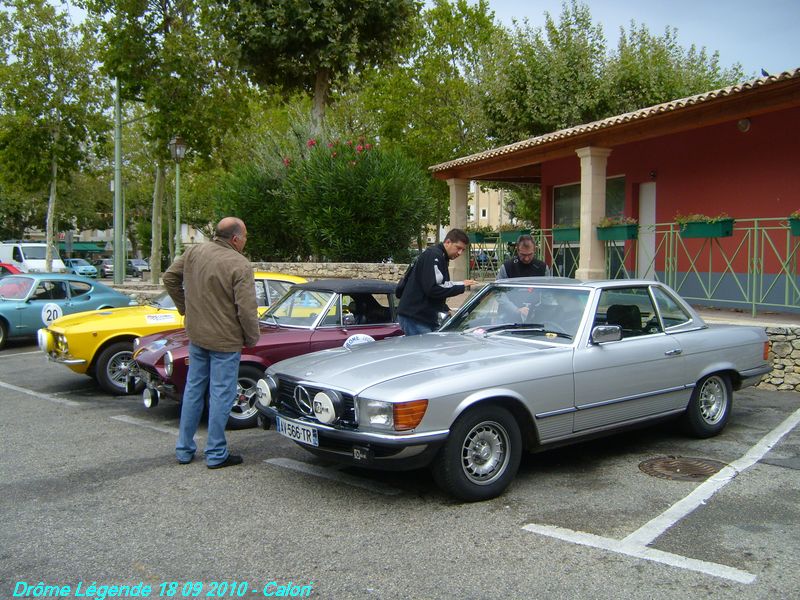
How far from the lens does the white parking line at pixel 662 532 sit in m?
3.52

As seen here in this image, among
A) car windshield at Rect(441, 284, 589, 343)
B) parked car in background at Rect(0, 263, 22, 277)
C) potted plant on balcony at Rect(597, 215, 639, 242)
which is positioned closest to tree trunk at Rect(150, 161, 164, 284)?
parked car in background at Rect(0, 263, 22, 277)

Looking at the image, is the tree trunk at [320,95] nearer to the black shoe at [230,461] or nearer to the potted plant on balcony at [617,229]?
the potted plant on balcony at [617,229]

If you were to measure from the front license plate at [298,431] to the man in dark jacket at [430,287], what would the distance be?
207cm

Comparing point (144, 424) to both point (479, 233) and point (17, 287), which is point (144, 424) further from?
point (479, 233)

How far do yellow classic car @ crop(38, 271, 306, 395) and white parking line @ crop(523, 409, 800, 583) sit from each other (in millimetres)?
5827

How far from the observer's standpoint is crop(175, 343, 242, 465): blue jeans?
5.21 metres

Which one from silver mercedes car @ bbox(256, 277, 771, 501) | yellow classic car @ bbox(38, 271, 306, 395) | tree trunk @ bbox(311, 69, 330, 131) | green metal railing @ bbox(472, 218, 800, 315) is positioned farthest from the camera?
tree trunk @ bbox(311, 69, 330, 131)

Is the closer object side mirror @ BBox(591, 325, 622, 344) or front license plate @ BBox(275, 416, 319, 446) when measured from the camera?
front license plate @ BBox(275, 416, 319, 446)

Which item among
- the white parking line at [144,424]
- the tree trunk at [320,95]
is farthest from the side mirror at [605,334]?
the tree trunk at [320,95]

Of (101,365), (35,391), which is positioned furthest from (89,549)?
(35,391)

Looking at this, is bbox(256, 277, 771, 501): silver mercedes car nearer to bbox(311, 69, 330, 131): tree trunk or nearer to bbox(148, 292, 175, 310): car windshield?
bbox(148, 292, 175, 310): car windshield

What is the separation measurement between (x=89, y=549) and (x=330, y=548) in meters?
1.30

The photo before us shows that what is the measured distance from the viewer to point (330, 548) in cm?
380

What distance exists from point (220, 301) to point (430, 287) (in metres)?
2.00
